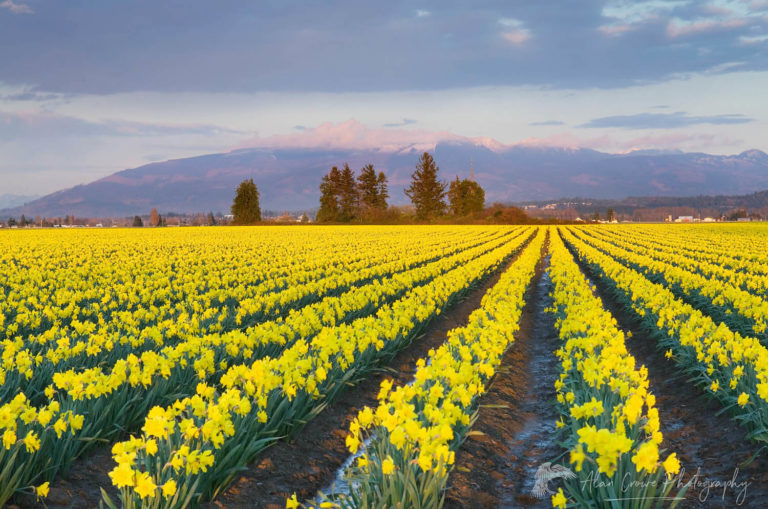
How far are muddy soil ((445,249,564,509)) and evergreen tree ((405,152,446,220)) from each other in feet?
297

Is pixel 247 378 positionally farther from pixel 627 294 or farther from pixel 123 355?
pixel 627 294

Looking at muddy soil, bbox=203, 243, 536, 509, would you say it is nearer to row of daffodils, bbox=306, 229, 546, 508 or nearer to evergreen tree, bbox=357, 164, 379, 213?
row of daffodils, bbox=306, 229, 546, 508

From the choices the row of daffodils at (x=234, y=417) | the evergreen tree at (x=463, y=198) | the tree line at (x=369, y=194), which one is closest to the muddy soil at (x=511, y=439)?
the row of daffodils at (x=234, y=417)

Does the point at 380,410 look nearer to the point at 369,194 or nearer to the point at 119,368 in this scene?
the point at 119,368

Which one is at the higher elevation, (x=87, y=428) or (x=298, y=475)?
(x=87, y=428)

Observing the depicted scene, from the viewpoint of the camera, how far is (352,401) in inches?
290

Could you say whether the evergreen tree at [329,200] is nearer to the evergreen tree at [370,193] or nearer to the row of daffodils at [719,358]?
the evergreen tree at [370,193]

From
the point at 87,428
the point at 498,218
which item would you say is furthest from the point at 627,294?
the point at 498,218

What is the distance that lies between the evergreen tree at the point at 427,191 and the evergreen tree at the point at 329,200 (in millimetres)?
12996

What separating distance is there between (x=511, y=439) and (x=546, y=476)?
1.10 m

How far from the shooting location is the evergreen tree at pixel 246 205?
9756cm

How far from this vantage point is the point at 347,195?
99625 mm

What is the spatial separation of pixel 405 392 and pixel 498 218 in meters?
96.1

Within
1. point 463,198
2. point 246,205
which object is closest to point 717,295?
point 246,205
